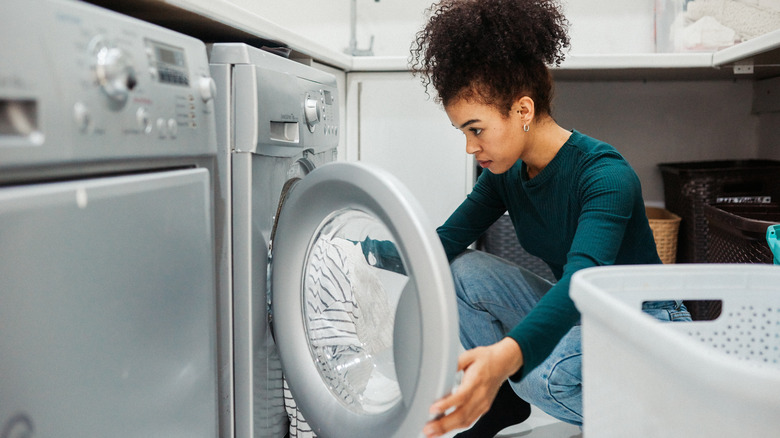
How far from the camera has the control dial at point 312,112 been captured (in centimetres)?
119

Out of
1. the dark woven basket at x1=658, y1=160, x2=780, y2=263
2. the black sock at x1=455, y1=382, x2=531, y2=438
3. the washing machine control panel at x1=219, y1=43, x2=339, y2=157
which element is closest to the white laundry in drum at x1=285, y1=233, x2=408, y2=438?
the washing machine control panel at x1=219, y1=43, x2=339, y2=157

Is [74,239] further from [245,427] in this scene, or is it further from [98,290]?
[245,427]

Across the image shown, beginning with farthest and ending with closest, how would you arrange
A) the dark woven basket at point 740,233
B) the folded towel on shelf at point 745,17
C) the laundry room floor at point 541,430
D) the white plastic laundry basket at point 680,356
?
the folded towel on shelf at point 745,17 < the laundry room floor at point 541,430 < the dark woven basket at point 740,233 < the white plastic laundry basket at point 680,356

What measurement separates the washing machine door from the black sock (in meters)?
0.45

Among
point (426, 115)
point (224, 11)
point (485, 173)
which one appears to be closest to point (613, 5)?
point (426, 115)

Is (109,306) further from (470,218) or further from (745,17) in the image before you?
(745,17)

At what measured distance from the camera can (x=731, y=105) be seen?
2635 millimetres

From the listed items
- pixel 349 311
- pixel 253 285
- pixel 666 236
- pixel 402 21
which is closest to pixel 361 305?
pixel 349 311

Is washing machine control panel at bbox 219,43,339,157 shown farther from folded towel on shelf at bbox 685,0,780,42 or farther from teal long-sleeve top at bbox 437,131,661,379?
folded towel on shelf at bbox 685,0,780,42

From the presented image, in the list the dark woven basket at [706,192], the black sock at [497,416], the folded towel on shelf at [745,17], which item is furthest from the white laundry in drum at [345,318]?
the folded towel on shelf at [745,17]

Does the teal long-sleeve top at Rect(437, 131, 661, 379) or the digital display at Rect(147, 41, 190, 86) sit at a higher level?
the digital display at Rect(147, 41, 190, 86)

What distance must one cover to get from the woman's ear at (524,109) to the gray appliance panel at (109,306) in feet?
2.05

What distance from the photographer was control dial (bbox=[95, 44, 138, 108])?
0.67 meters

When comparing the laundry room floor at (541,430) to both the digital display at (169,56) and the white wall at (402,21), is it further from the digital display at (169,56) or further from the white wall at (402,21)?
the white wall at (402,21)
